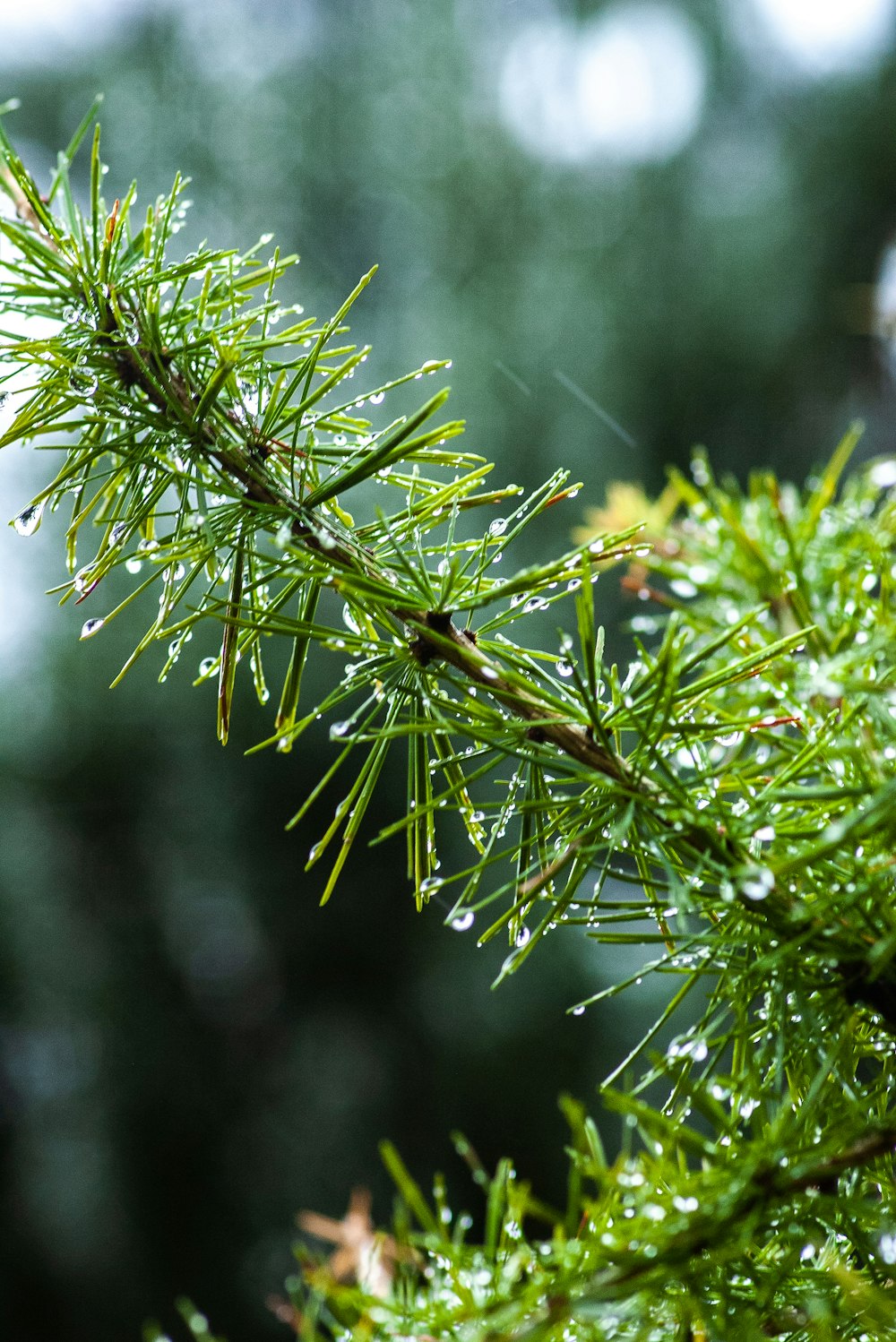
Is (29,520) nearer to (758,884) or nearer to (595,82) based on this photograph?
(758,884)

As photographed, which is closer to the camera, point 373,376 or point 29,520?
point 29,520

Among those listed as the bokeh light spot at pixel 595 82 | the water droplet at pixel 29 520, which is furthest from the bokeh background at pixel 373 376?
the water droplet at pixel 29 520

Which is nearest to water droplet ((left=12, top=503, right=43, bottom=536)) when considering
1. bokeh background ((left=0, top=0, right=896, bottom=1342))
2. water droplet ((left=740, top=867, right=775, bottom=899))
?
water droplet ((left=740, top=867, right=775, bottom=899))

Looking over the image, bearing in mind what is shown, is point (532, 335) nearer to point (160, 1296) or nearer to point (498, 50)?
point (498, 50)

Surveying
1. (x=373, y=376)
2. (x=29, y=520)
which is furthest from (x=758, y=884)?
(x=373, y=376)

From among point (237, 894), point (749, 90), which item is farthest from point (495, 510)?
point (749, 90)

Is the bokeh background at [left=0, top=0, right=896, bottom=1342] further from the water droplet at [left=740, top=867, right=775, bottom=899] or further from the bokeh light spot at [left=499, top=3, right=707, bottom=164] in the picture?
the water droplet at [left=740, top=867, right=775, bottom=899]

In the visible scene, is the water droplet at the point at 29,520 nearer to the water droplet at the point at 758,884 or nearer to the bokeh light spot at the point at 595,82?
the water droplet at the point at 758,884
